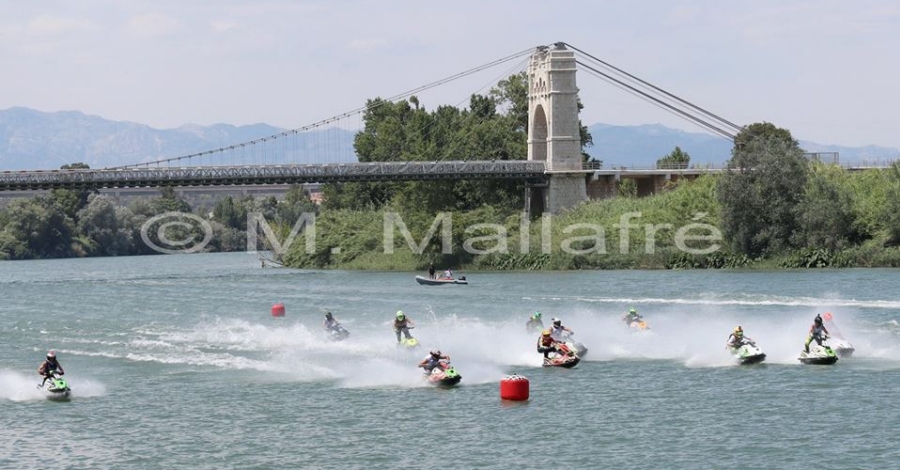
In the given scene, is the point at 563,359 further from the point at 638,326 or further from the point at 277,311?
the point at 277,311

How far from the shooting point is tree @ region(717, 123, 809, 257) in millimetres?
77125

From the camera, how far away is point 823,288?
2411 inches

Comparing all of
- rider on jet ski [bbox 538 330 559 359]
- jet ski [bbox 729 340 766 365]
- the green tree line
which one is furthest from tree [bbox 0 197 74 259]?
jet ski [bbox 729 340 766 365]

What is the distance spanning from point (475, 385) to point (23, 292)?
46.7 metres

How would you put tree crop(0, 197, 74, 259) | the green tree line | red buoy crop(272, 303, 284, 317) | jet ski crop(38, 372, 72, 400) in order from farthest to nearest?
the green tree line
tree crop(0, 197, 74, 259)
red buoy crop(272, 303, 284, 317)
jet ski crop(38, 372, 72, 400)

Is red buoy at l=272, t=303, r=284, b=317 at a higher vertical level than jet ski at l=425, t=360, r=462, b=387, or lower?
higher

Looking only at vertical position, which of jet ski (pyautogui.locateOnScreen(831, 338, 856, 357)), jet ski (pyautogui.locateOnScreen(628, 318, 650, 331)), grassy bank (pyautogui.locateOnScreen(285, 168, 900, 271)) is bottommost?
jet ski (pyautogui.locateOnScreen(831, 338, 856, 357))

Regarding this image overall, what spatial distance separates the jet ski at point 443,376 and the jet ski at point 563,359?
3818 millimetres

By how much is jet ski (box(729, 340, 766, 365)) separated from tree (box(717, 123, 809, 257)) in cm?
3961

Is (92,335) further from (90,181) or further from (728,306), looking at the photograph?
(90,181)

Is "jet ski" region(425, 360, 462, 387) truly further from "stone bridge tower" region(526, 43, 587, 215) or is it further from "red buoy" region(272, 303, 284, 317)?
"stone bridge tower" region(526, 43, 587, 215)

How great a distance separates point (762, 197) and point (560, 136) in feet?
79.2

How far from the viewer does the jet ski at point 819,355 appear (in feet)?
122

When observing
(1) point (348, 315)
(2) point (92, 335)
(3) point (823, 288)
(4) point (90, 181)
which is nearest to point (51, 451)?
(2) point (92, 335)
